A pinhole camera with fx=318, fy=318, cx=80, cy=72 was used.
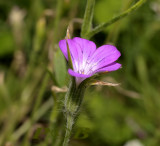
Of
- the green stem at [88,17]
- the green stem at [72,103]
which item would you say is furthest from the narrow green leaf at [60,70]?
the green stem at [72,103]

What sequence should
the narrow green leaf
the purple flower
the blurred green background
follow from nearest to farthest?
1. the purple flower
2. the narrow green leaf
3. the blurred green background

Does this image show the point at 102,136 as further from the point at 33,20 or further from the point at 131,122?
the point at 33,20

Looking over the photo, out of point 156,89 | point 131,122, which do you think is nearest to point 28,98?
point 131,122

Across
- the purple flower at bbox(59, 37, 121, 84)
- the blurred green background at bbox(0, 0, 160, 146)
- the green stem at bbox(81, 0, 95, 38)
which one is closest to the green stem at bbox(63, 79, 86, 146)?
the purple flower at bbox(59, 37, 121, 84)

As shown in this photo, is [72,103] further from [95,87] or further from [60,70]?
[95,87]

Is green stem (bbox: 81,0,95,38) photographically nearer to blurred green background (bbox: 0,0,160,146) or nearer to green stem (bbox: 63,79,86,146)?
green stem (bbox: 63,79,86,146)

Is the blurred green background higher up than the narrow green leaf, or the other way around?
the narrow green leaf
